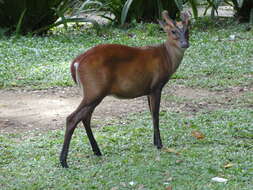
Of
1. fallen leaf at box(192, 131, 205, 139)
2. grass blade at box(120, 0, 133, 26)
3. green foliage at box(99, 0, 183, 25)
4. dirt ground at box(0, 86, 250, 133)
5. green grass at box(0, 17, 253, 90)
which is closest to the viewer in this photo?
fallen leaf at box(192, 131, 205, 139)

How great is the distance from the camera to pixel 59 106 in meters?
7.46

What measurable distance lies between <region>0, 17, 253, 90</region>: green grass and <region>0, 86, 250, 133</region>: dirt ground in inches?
13.3

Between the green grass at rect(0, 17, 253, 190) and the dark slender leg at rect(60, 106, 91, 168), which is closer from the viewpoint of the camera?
the green grass at rect(0, 17, 253, 190)

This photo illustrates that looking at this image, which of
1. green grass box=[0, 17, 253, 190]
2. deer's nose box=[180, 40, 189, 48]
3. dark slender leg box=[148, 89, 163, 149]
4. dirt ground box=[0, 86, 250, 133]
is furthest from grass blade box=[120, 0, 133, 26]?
deer's nose box=[180, 40, 189, 48]

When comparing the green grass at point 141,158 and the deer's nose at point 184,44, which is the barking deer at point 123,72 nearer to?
the deer's nose at point 184,44

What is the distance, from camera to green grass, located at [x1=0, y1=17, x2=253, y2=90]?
8.55 metres

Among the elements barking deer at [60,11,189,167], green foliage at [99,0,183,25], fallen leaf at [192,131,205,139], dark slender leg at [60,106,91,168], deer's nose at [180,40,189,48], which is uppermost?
deer's nose at [180,40,189,48]

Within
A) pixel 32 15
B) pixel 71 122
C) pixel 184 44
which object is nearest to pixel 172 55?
pixel 184 44

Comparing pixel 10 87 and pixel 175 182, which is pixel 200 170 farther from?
pixel 10 87

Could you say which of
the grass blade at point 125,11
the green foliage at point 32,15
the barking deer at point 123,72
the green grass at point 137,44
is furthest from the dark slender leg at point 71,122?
the grass blade at point 125,11

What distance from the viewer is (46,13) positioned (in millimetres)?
11867

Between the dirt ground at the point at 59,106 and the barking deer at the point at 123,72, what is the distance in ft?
4.30

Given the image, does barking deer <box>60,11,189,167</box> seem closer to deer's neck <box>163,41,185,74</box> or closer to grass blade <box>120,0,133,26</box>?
deer's neck <box>163,41,185,74</box>

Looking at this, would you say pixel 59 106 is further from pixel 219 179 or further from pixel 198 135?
pixel 219 179
